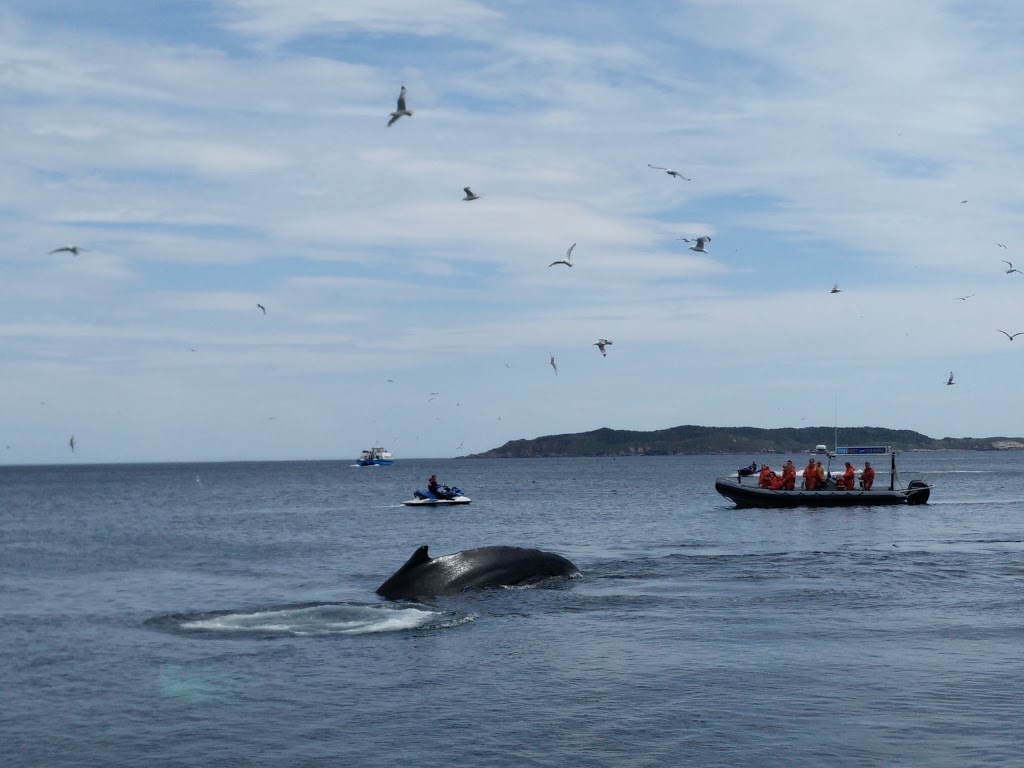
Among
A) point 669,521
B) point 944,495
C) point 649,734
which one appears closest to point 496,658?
point 649,734

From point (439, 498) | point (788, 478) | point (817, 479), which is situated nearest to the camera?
point (788, 478)

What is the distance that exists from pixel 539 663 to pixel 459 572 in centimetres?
712

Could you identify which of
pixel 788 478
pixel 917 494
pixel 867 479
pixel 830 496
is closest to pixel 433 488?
pixel 788 478

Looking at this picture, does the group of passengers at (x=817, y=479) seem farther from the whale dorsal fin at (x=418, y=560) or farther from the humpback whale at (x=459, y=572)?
the whale dorsal fin at (x=418, y=560)

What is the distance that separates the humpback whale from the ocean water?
49 centimetres

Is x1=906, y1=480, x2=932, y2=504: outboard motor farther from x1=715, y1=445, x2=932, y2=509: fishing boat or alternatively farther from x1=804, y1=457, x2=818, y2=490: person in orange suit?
x1=804, y1=457, x2=818, y2=490: person in orange suit

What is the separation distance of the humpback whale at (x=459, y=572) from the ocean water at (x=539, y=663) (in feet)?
1.59

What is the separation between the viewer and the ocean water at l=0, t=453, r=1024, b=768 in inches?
511

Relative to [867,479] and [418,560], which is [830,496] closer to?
[867,479]

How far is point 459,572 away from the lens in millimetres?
24484

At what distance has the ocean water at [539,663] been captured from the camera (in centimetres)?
1297

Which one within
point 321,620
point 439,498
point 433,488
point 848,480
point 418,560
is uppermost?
point 848,480

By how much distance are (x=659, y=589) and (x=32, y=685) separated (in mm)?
13949

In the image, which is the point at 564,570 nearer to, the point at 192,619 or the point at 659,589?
the point at 659,589
